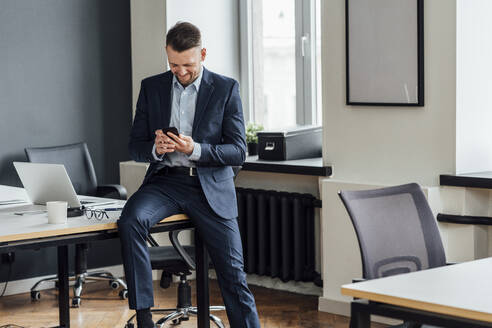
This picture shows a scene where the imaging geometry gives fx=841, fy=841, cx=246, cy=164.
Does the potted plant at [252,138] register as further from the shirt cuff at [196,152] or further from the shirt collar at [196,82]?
the shirt cuff at [196,152]

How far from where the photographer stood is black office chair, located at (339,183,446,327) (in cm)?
294

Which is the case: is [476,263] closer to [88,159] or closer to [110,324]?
[110,324]

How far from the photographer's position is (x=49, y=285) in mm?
5773

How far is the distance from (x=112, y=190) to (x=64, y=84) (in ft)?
3.11

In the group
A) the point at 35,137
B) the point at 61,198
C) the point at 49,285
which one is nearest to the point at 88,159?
the point at 35,137

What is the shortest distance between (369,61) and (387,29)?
212mm

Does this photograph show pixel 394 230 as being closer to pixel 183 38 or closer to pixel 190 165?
pixel 190 165

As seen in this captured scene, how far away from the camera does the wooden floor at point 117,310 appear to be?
15.7 ft

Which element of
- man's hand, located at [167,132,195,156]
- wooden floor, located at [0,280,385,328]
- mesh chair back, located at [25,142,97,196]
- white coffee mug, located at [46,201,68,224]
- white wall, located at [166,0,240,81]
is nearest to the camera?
white coffee mug, located at [46,201,68,224]

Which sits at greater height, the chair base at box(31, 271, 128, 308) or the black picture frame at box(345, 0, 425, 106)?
the black picture frame at box(345, 0, 425, 106)

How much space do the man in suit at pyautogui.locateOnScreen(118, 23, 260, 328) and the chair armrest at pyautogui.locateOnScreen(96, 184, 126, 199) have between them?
4.84 ft

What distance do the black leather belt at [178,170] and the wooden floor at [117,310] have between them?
124cm

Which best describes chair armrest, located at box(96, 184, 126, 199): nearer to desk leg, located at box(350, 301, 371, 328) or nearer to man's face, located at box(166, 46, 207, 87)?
man's face, located at box(166, 46, 207, 87)

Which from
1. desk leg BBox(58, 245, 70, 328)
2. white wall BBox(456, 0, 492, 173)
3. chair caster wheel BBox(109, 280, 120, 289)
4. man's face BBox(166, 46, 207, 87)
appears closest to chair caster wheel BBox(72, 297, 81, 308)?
chair caster wheel BBox(109, 280, 120, 289)
